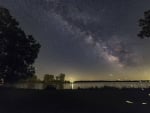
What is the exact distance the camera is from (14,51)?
213ft

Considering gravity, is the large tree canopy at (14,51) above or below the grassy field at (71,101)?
above

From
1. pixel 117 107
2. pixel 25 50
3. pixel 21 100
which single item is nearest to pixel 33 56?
pixel 25 50

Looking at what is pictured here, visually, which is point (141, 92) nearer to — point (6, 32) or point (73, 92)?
point (73, 92)

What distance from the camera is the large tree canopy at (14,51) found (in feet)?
209

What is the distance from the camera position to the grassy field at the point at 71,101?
47.2 meters

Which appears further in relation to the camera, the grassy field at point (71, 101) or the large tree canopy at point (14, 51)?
the large tree canopy at point (14, 51)

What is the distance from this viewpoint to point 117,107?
4875 centimetres

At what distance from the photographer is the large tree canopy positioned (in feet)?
209

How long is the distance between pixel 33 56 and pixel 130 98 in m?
19.0

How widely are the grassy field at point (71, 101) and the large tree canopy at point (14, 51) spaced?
20.9 ft

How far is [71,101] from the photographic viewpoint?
52.2 m

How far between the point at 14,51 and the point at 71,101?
667 inches

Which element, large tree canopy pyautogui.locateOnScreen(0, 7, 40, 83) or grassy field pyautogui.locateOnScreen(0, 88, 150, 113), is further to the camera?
large tree canopy pyautogui.locateOnScreen(0, 7, 40, 83)

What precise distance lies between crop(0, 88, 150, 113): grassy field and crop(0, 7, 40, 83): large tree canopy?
636 cm
